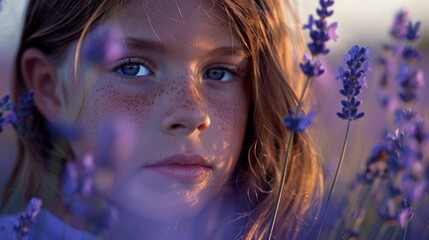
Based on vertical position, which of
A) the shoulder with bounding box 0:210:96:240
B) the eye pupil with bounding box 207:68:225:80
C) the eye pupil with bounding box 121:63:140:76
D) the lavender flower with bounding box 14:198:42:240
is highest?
the eye pupil with bounding box 207:68:225:80

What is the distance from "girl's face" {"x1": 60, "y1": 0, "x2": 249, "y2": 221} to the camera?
1.59 m

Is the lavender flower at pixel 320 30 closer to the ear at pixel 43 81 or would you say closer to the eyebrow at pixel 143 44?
the eyebrow at pixel 143 44

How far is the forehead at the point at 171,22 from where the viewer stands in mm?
1643

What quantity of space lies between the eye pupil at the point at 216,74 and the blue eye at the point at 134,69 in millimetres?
164

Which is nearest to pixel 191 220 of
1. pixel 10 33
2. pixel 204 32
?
pixel 204 32

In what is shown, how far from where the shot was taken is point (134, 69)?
1667mm

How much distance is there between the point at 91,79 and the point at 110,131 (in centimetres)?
13

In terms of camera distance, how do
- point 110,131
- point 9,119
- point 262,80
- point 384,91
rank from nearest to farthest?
point 9,119
point 110,131
point 262,80
point 384,91

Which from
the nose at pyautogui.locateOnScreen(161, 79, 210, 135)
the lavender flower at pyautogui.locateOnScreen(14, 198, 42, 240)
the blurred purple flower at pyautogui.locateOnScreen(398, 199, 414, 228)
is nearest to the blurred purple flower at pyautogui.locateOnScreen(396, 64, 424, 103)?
the blurred purple flower at pyautogui.locateOnScreen(398, 199, 414, 228)

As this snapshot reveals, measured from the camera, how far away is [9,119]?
1514 mm

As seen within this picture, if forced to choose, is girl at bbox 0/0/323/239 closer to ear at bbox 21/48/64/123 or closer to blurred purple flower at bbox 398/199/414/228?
ear at bbox 21/48/64/123

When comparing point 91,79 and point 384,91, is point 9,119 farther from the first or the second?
point 384,91

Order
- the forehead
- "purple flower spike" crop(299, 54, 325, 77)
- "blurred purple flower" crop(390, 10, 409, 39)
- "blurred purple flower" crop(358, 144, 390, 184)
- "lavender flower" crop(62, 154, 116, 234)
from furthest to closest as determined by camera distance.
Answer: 1. "blurred purple flower" crop(390, 10, 409, 39)
2. the forehead
3. "blurred purple flower" crop(358, 144, 390, 184)
4. "purple flower spike" crop(299, 54, 325, 77)
5. "lavender flower" crop(62, 154, 116, 234)

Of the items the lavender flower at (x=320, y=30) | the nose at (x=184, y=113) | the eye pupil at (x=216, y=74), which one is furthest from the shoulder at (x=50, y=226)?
the lavender flower at (x=320, y=30)
